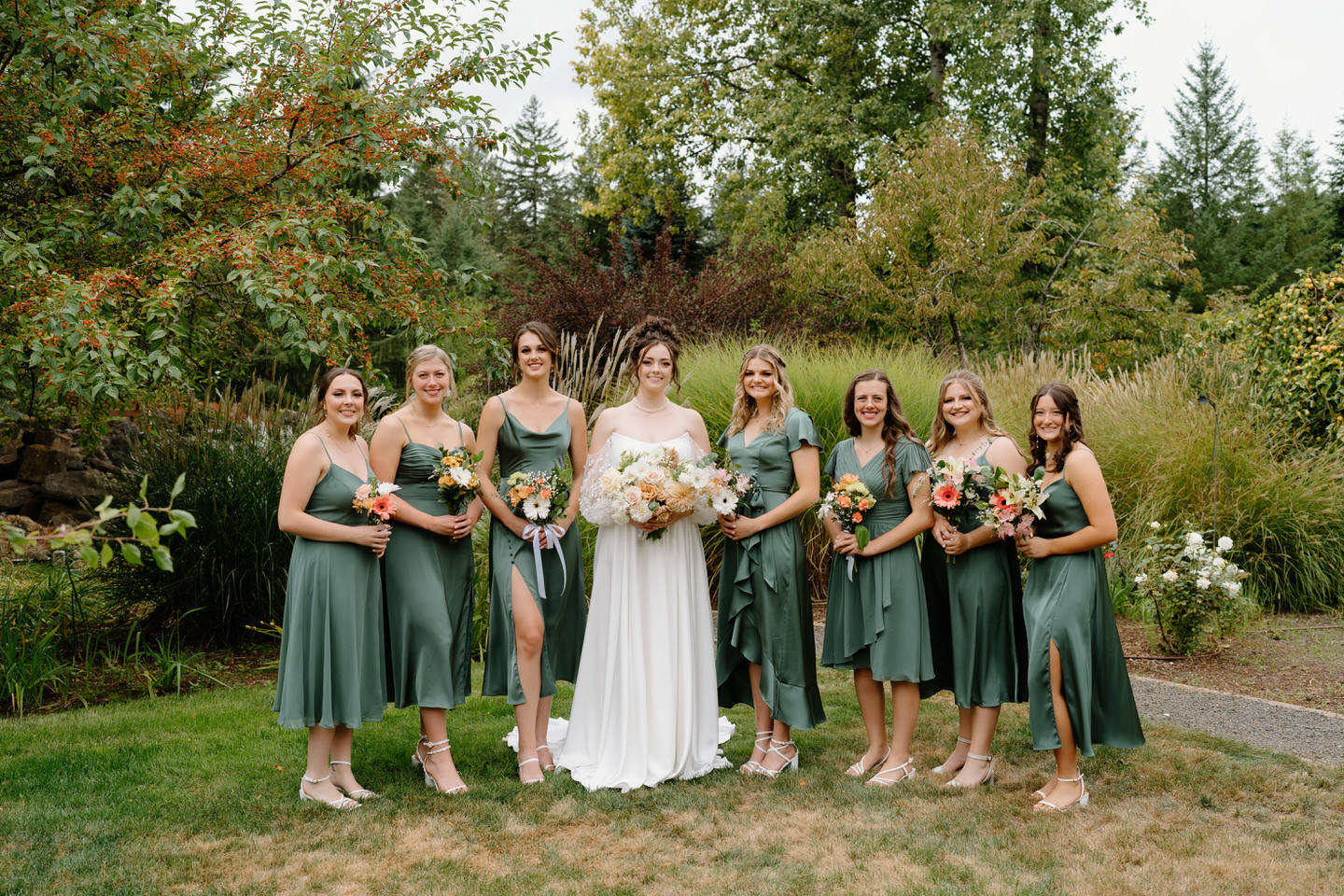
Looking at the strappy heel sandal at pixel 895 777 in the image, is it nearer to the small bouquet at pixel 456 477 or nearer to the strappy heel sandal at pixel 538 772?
the strappy heel sandal at pixel 538 772

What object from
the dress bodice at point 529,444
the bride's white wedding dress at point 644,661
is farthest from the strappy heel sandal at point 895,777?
the dress bodice at point 529,444

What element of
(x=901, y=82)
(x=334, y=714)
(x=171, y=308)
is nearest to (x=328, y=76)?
(x=171, y=308)

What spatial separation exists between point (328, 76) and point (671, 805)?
189 inches

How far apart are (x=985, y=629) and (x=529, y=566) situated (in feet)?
7.45

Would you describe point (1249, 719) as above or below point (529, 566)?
below

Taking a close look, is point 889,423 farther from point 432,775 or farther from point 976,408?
point 432,775

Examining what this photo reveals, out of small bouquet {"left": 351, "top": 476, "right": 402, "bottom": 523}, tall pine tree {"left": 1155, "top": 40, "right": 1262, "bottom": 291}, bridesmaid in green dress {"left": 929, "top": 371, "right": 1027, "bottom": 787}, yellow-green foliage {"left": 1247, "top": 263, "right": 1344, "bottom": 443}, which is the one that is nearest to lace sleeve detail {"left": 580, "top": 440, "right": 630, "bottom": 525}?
small bouquet {"left": 351, "top": 476, "right": 402, "bottom": 523}

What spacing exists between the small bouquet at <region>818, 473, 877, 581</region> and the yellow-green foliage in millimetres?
7306

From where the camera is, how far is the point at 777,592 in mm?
4828

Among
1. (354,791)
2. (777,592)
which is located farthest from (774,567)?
(354,791)

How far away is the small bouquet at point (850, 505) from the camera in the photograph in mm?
4617

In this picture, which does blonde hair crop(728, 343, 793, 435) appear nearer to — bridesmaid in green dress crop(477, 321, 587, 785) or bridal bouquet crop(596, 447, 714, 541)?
bridal bouquet crop(596, 447, 714, 541)

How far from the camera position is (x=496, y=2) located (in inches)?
259

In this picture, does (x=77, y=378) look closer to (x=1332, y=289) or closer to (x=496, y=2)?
(x=496, y=2)
